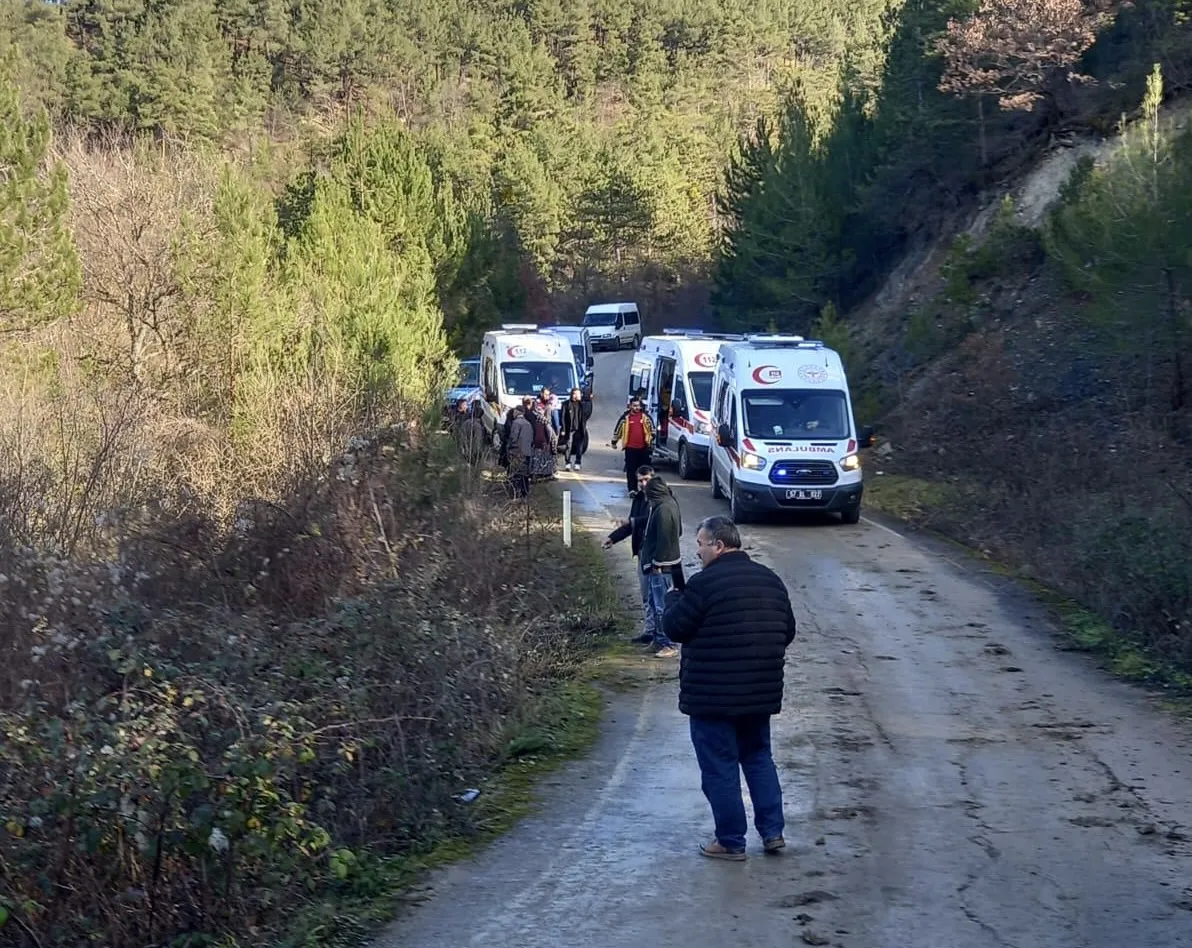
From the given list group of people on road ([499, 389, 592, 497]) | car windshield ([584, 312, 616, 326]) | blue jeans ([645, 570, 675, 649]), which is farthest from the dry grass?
car windshield ([584, 312, 616, 326])

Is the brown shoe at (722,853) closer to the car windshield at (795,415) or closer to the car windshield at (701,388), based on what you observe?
the car windshield at (795,415)

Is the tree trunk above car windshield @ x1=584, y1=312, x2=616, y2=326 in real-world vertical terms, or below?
above

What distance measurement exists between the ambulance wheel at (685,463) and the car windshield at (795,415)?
226 inches

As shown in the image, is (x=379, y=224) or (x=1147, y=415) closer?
(x=1147, y=415)

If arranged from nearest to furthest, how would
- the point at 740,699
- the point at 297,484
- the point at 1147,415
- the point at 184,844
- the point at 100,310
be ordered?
the point at 184,844 → the point at 740,699 → the point at 297,484 → the point at 1147,415 → the point at 100,310

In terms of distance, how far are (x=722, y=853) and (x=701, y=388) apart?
21.6m

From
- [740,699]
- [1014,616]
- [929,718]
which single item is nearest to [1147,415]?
[1014,616]

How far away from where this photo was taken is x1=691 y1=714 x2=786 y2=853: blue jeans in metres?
7.23

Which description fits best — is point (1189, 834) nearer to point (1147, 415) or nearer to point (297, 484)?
point (297, 484)

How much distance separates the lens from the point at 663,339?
31.7 meters

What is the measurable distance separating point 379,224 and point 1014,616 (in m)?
28.1

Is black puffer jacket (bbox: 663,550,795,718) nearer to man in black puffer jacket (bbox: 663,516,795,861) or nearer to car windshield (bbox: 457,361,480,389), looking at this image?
man in black puffer jacket (bbox: 663,516,795,861)

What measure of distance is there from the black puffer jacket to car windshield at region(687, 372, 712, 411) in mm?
20858

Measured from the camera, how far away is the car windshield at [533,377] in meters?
32.3
